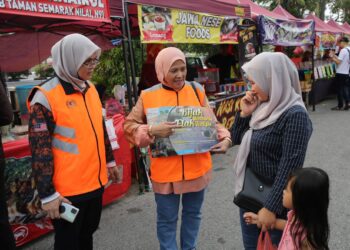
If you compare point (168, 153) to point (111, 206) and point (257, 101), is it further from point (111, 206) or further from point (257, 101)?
point (111, 206)

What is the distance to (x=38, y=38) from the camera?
5.41m

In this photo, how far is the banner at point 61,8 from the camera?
110 inches

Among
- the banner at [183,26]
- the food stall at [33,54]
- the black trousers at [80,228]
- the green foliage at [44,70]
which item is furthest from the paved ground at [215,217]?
the green foliage at [44,70]

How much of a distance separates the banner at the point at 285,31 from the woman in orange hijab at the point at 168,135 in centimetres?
520

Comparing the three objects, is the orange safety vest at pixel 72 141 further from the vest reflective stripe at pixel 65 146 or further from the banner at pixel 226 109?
the banner at pixel 226 109

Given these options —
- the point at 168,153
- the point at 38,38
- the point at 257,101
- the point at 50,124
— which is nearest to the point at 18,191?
the point at 50,124

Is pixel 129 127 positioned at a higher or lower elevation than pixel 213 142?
higher

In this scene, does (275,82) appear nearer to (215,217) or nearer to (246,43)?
(215,217)

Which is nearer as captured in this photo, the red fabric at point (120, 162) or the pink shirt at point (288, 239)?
the pink shirt at point (288, 239)

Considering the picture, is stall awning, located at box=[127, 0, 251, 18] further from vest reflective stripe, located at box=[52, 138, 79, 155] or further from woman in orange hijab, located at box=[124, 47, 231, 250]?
vest reflective stripe, located at box=[52, 138, 79, 155]

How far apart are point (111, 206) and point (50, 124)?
2371mm

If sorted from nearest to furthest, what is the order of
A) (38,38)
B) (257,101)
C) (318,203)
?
(318,203), (257,101), (38,38)

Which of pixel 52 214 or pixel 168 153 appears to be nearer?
pixel 52 214

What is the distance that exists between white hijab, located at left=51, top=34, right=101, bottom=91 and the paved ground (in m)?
1.87
